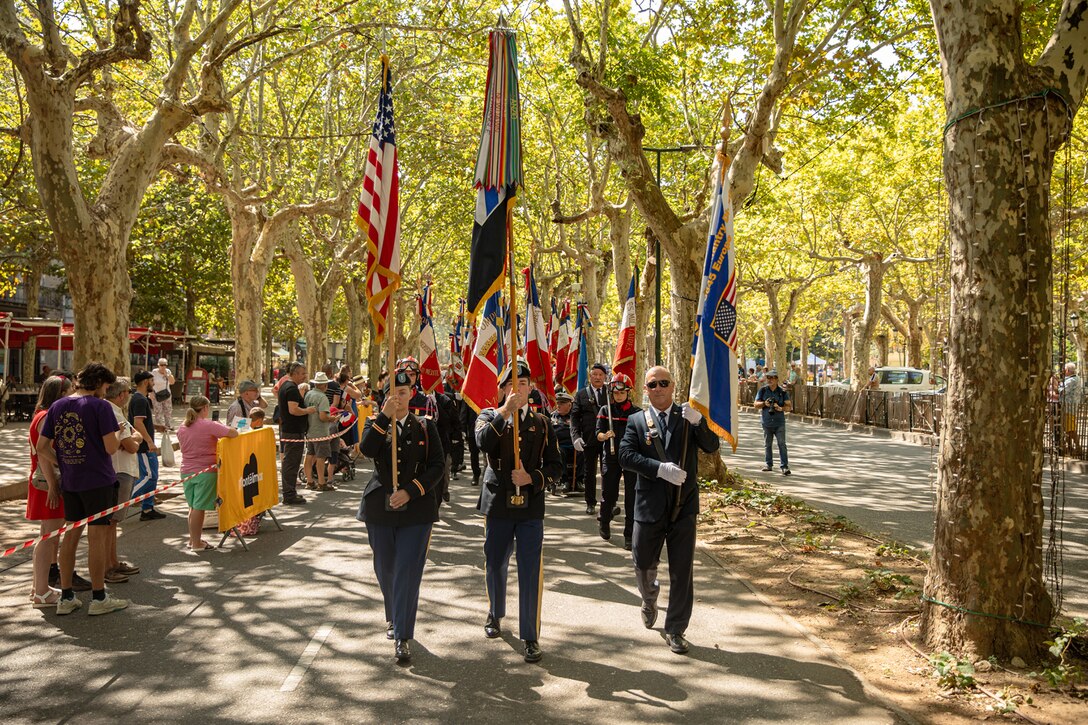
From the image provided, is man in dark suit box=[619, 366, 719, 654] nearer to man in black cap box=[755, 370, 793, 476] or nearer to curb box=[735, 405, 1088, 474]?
man in black cap box=[755, 370, 793, 476]

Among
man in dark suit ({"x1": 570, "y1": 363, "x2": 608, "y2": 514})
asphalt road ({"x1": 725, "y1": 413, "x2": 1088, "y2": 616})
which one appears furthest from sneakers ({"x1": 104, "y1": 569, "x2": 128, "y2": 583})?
asphalt road ({"x1": 725, "y1": 413, "x2": 1088, "y2": 616})

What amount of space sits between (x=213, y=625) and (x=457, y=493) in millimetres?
6771

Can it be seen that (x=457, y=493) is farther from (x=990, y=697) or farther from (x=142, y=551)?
(x=990, y=697)

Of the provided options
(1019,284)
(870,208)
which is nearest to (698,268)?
(1019,284)

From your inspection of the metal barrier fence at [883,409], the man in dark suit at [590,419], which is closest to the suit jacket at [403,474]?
the man in dark suit at [590,419]

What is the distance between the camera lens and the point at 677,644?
567 centimetres

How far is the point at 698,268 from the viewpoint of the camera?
12750 mm

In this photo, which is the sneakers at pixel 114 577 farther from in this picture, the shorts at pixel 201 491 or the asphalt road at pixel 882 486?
the asphalt road at pixel 882 486

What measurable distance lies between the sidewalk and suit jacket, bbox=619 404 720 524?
2.98 feet

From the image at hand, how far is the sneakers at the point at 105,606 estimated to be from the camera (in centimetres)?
633

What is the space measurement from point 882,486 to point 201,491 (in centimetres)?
1029

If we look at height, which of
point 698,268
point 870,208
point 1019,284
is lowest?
point 1019,284

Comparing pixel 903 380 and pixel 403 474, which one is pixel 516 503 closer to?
pixel 403 474

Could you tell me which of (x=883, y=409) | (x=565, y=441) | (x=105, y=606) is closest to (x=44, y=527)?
(x=105, y=606)
